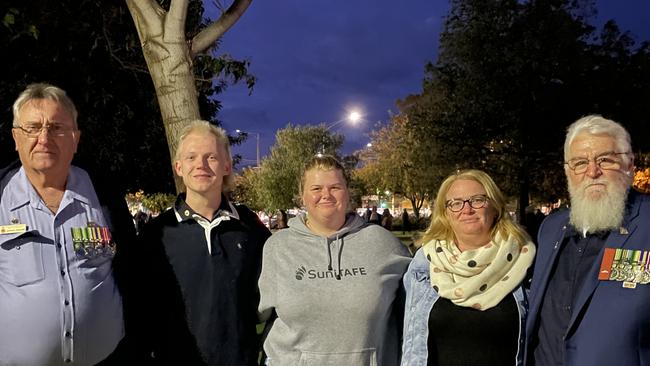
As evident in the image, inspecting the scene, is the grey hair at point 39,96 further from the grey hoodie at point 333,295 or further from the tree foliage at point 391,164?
the tree foliage at point 391,164

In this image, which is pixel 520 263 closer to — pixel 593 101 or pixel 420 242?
pixel 420 242

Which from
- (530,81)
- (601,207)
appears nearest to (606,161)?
(601,207)

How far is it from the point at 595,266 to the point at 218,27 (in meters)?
3.71

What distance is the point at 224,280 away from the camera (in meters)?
3.51

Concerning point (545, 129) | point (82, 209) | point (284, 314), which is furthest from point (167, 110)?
point (545, 129)

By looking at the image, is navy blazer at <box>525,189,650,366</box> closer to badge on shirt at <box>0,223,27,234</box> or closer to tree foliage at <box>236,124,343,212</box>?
badge on shirt at <box>0,223,27,234</box>

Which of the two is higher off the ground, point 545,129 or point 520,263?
point 545,129

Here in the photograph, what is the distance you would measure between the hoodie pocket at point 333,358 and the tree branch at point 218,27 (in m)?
2.94

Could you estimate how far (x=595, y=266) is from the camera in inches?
119

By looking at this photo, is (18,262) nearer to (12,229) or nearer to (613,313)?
(12,229)

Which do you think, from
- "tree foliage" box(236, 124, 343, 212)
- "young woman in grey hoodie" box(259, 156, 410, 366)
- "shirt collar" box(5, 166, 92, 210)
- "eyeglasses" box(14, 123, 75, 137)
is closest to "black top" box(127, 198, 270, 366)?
"young woman in grey hoodie" box(259, 156, 410, 366)

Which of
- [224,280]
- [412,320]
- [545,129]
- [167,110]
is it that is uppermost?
[545,129]

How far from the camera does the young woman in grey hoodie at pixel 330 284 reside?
338 centimetres

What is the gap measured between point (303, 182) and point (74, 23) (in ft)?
23.5
